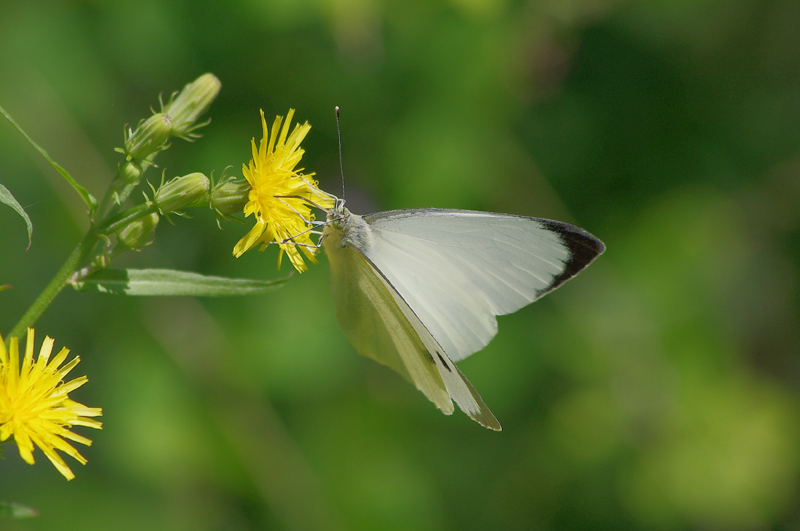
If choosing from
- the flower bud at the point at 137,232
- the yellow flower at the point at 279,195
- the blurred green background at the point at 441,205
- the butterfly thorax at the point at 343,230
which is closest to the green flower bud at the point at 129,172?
the flower bud at the point at 137,232

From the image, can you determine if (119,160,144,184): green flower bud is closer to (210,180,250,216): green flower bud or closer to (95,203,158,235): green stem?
(95,203,158,235): green stem

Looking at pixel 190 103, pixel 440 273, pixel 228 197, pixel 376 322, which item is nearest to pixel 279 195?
pixel 228 197

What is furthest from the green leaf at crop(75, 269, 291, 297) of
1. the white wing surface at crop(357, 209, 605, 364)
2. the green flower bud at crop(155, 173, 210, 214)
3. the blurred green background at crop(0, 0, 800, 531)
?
the blurred green background at crop(0, 0, 800, 531)

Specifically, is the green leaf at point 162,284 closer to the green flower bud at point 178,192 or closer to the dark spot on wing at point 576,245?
the green flower bud at point 178,192

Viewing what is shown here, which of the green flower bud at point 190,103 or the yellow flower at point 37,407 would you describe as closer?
the yellow flower at point 37,407

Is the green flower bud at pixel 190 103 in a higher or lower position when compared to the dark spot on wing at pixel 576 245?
higher
